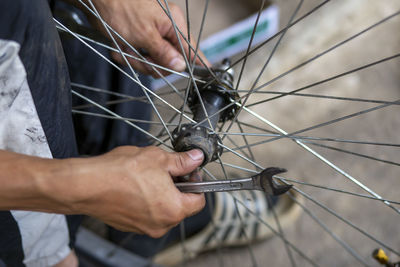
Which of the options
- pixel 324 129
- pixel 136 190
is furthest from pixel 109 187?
pixel 324 129

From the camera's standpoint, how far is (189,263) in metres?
0.85

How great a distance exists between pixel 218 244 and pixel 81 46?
41 centimetres

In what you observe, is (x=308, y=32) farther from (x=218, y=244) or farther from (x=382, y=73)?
(x=218, y=244)

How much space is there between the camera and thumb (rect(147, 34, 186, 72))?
525 mm

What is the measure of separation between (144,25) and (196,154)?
20 cm

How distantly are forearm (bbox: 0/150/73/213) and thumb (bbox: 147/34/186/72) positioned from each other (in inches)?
9.4

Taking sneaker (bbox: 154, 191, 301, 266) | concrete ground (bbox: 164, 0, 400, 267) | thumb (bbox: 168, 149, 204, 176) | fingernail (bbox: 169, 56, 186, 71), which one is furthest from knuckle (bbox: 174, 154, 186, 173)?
concrete ground (bbox: 164, 0, 400, 267)

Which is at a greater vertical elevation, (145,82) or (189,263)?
(145,82)

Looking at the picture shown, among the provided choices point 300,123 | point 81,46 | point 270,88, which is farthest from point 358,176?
point 81,46

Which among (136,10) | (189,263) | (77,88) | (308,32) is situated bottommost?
(189,263)

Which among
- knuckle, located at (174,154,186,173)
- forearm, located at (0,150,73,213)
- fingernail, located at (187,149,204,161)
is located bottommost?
forearm, located at (0,150,73,213)

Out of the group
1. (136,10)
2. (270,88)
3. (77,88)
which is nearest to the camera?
(136,10)

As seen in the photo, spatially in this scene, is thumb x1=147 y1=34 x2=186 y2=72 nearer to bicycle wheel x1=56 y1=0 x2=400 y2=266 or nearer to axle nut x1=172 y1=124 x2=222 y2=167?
axle nut x1=172 y1=124 x2=222 y2=167

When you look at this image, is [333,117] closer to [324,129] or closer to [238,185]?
[324,129]
